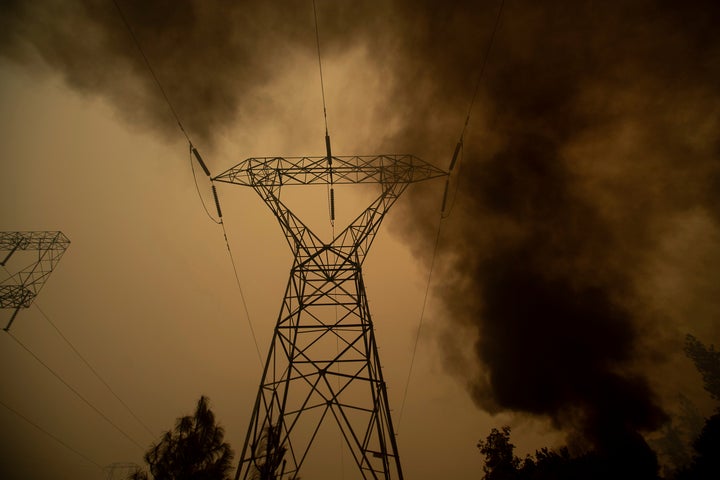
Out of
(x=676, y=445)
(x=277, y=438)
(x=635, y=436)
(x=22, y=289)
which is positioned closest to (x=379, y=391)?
(x=277, y=438)

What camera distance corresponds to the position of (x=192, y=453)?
22.4 metres

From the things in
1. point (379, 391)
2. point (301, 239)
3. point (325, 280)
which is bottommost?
point (379, 391)

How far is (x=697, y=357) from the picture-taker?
62.3 m

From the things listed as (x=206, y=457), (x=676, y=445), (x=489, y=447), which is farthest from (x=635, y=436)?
(x=676, y=445)

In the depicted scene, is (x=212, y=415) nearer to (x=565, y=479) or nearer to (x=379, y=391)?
(x=379, y=391)

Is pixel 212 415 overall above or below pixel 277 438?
above

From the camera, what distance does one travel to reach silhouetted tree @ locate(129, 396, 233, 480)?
2152cm

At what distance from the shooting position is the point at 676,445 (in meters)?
92.1

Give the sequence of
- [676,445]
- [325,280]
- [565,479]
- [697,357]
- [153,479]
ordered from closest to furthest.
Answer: [325,280], [153,479], [565,479], [697,357], [676,445]

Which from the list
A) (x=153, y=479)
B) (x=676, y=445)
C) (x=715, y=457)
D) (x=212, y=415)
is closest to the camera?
(x=715, y=457)

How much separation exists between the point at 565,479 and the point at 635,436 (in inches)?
303

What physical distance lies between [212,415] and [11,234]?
17.3 m

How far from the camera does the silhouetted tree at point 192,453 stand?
21.5 metres

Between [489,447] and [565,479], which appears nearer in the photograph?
[565,479]
